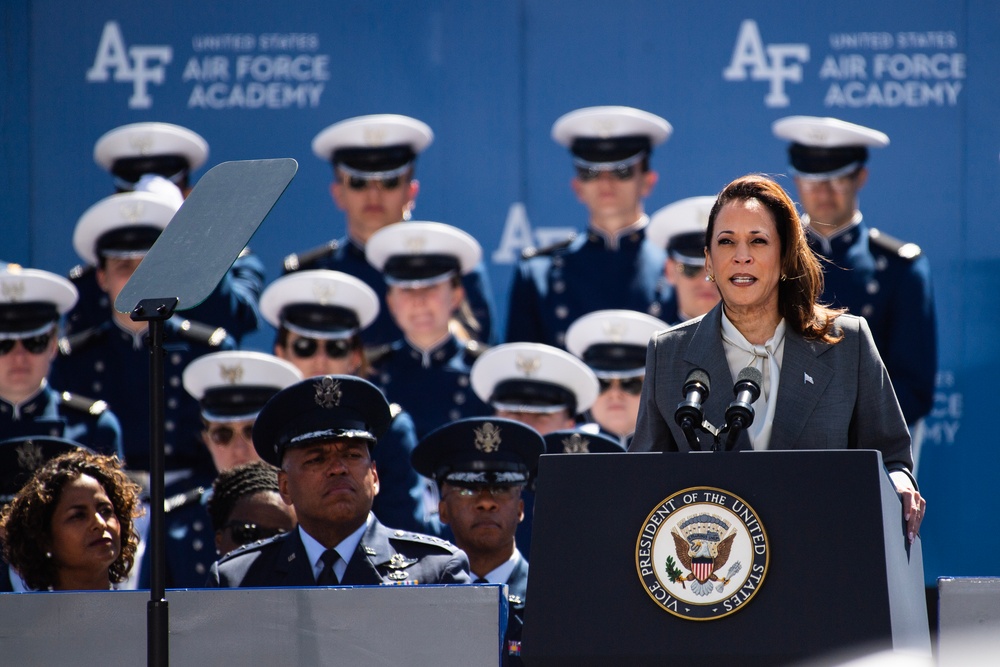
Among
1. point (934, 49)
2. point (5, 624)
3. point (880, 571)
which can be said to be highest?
point (934, 49)

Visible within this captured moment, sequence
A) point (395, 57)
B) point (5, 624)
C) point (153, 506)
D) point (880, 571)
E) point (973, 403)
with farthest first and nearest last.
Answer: point (395, 57) < point (973, 403) < point (5, 624) < point (153, 506) < point (880, 571)

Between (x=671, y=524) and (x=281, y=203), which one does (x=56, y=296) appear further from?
(x=671, y=524)

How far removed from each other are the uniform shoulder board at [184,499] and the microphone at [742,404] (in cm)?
348

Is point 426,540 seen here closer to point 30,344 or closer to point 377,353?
point 377,353

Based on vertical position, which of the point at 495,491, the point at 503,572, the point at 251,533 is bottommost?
the point at 503,572

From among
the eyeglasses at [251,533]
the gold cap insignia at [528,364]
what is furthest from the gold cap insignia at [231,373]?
the gold cap insignia at [528,364]

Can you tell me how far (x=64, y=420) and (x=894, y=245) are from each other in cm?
328

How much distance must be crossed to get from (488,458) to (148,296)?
2.10 m

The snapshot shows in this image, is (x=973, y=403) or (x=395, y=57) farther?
(x=395, y=57)

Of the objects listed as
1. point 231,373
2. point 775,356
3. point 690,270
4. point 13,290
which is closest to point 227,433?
point 231,373

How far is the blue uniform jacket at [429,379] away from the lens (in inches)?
216

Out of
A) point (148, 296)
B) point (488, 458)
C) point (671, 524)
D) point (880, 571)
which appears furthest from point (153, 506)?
point (488, 458)

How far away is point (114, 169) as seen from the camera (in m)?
5.64

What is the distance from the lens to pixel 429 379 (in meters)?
5.51
